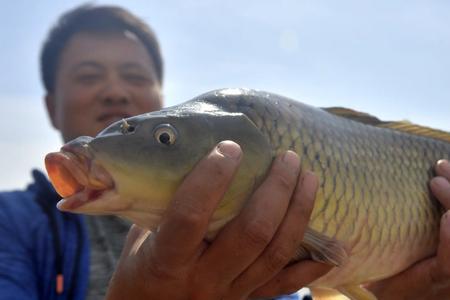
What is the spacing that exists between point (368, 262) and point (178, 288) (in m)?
0.47

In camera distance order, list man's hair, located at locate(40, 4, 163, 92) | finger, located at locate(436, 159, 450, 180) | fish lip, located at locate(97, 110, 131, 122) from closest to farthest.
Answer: finger, located at locate(436, 159, 450, 180), fish lip, located at locate(97, 110, 131, 122), man's hair, located at locate(40, 4, 163, 92)

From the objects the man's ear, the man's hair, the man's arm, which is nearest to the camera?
the man's arm

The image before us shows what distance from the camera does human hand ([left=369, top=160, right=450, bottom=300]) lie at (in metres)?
1.36

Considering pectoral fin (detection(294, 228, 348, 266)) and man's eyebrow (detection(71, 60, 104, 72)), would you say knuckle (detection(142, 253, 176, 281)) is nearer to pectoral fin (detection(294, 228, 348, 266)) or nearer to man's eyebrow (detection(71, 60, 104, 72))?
pectoral fin (detection(294, 228, 348, 266))

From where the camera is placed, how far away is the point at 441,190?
1357mm

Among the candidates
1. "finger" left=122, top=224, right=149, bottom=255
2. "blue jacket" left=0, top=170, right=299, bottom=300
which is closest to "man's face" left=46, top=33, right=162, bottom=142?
"blue jacket" left=0, top=170, right=299, bottom=300

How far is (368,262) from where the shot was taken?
122cm

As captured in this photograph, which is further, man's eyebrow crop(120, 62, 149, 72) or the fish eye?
man's eyebrow crop(120, 62, 149, 72)

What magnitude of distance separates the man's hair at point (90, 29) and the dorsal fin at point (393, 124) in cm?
147

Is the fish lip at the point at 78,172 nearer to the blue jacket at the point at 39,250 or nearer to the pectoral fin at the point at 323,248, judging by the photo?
the pectoral fin at the point at 323,248

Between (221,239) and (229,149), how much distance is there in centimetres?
18

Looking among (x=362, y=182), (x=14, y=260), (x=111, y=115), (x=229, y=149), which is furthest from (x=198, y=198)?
(x=111, y=115)

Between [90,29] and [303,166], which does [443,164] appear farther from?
[90,29]

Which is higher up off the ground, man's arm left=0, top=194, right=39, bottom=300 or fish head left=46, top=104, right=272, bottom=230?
fish head left=46, top=104, right=272, bottom=230
